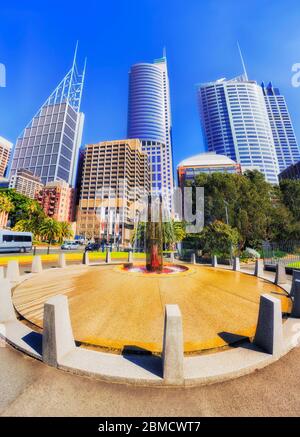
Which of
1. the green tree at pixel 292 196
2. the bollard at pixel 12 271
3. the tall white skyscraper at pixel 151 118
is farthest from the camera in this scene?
the tall white skyscraper at pixel 151 118

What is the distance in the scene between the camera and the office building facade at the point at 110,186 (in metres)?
112

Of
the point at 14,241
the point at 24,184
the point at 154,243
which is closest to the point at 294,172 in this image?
the point at 154,243

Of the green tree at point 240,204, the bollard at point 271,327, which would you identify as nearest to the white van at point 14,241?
the green tree at point 240,204

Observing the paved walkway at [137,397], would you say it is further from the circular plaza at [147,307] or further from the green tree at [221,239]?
the green tree at [221,239]

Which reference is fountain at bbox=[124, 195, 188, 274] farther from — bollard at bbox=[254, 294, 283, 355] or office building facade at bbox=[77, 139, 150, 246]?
office building facade at bbox=[77, 139, 150, 246]

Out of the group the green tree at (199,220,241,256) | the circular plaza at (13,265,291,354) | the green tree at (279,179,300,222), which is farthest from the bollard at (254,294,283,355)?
the green tree at (279,179,300,222)

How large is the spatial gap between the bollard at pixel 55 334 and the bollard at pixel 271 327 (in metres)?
3.85

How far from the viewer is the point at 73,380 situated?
3080 mm

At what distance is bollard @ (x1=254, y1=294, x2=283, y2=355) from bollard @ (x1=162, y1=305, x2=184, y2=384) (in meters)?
1.97

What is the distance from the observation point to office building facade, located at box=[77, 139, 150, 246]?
11238 cm

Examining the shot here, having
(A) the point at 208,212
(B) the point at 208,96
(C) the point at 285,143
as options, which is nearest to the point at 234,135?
(B) the point at 208,96

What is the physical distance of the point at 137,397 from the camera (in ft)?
9.09

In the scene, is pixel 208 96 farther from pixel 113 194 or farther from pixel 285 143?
pixel 113 194

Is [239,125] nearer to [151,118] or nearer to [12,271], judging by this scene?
[151,118]
